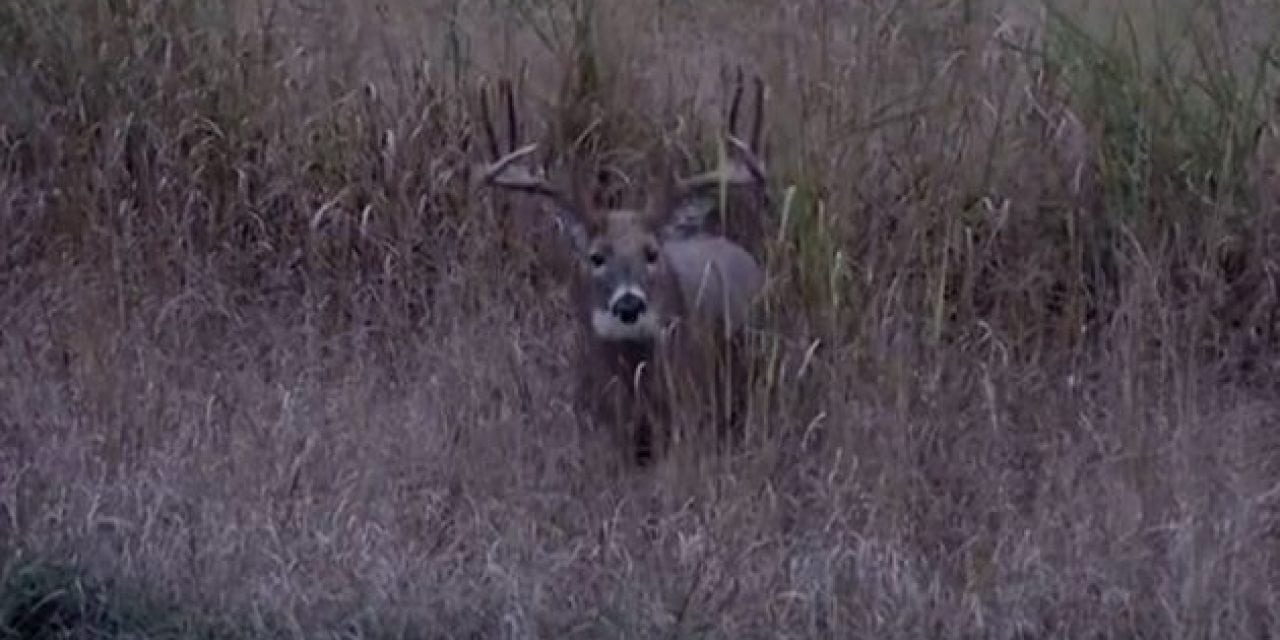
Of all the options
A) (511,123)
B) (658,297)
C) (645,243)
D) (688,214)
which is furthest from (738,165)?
(511,123)

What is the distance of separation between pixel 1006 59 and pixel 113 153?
3150 mm

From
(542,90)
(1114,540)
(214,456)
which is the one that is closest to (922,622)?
(1114,540)

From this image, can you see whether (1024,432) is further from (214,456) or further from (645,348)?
(214,456)

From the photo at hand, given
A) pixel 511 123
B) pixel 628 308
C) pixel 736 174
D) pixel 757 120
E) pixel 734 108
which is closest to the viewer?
pixel 628 308

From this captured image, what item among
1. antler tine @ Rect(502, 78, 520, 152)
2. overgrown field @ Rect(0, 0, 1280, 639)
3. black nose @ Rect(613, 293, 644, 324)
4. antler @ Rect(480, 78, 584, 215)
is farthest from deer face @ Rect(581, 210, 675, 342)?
antler tine @ Rect(502, 78, 520, 152)

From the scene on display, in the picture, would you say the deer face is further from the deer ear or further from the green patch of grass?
the green patch of grass

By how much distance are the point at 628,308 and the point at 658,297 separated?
192mm

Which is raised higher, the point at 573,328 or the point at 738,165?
the point at 738,165

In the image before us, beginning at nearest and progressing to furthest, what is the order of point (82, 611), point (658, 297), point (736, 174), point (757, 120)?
point (82, 611), point (658, 297), point (736, 174), point (757, 120)

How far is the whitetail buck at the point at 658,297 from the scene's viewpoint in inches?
372

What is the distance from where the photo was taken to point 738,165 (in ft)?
32.8

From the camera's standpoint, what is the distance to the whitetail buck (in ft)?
31.0

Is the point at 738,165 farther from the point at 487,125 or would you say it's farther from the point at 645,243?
the point at 487,125

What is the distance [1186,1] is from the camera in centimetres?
1136
